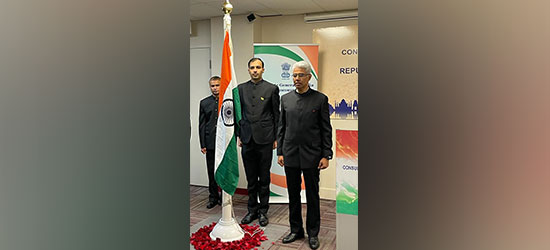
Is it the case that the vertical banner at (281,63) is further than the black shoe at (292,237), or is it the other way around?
the vertical banner at (281,63)

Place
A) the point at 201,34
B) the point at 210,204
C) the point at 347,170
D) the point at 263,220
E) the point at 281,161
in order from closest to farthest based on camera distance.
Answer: the point at 347,170
the point at 281,161
the point at 263,220
the point at 210,204
the point at 201,34

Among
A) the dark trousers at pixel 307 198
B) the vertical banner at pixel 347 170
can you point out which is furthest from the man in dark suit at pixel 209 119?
the vertical banner at pixel 347 170

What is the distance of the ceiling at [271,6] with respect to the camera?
147 inches

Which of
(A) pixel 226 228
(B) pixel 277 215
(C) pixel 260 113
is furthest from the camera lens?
(B) pixel 277 215

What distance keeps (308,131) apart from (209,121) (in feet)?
5.02

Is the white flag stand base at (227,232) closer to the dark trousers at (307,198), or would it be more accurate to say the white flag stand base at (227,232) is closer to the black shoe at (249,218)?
the black shoe at (249,218)

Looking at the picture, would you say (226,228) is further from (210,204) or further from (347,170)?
(347,170)

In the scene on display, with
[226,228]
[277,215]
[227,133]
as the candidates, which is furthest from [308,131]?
[277,215]

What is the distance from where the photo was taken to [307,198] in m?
2.73

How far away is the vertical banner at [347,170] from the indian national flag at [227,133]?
0.97 metres
